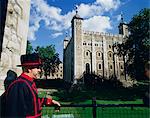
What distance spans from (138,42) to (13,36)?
33.6 metres

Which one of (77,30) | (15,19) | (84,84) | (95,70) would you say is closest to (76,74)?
(84,84)

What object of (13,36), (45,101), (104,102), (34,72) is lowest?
(104,102)

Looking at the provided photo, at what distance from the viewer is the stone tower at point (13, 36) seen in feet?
10.2

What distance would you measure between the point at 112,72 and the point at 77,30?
16.5m

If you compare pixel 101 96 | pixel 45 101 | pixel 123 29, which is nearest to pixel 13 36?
pixel 45 101

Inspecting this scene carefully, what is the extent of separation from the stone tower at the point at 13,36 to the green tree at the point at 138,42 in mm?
30964

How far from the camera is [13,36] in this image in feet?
10.9

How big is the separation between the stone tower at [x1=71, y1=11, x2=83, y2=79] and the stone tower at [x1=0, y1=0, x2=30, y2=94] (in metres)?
48.1

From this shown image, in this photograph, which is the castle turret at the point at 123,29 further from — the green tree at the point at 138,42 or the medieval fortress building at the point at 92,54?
the green tree at the point at 138,42

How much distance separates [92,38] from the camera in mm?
59375

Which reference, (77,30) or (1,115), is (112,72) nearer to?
(77,30)

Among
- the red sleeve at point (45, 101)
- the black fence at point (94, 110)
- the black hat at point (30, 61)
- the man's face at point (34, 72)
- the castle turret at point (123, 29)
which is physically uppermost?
the castle turret at point (123, 29)

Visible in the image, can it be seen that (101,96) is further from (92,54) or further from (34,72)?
(34,72)

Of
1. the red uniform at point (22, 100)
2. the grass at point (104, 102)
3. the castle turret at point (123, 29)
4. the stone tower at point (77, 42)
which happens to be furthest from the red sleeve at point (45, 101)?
the castle turret at point (123, 29)
